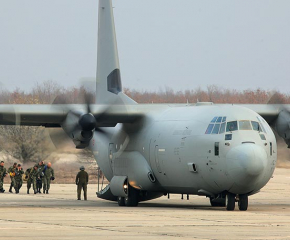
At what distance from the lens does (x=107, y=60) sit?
3053 cm

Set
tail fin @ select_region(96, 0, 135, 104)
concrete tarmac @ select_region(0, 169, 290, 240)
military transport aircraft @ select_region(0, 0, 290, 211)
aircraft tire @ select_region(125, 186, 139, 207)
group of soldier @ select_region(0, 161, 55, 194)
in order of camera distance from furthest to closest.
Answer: group of soldier @ select_region(0, 161, 55, 194) → tail fin @ select_region(96, 0, 135, 104) → aircraft tire @ select_region(125, 186, 139, 207) → military transport aircraft @ select_region(0, 0, 290, 211) → concrete tarmac @ select_region(0, 169, 290, 240)

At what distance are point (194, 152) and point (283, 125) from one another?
16.3 ft

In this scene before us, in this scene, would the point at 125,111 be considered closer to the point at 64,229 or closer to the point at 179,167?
the point at 179,167

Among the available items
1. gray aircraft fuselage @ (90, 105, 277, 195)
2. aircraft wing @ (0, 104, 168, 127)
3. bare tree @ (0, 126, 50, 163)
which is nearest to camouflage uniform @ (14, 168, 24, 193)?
gray aircraft fuselage @ (90, 105, 277, 195)

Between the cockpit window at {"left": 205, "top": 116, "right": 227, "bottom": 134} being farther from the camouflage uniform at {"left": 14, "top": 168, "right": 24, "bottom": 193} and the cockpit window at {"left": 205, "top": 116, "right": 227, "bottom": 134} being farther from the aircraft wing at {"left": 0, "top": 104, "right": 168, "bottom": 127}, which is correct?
the camouflage uniform at {"left": 14, "top": 168, "right": 24, "bottom": 193}

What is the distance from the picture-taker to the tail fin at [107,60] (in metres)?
30.1

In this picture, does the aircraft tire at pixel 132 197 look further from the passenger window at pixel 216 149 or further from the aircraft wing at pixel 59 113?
the passenger window at pixel 216 149

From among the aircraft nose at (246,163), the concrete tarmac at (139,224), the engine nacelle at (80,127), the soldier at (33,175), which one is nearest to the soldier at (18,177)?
the soldier at (33,175)

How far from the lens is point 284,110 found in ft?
89.2

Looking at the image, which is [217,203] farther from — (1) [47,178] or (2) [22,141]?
(2) [22,141]

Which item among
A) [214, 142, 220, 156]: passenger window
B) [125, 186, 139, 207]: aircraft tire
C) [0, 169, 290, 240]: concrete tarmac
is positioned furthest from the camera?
[125, 186, 139, 207]: aircraft tire

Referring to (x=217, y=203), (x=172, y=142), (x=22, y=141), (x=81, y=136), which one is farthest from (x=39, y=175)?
(x=22, y=141)

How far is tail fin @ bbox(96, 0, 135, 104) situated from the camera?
3006 centimetres

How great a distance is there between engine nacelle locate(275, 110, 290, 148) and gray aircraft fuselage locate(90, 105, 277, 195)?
3.32 metres
